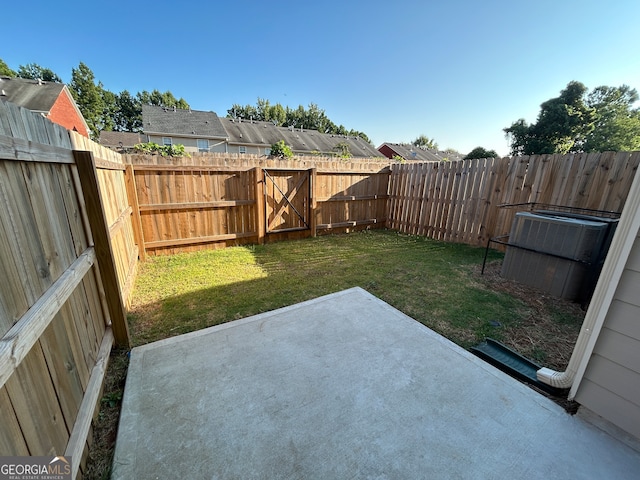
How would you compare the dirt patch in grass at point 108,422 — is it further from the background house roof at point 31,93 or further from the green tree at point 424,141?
the green tree at point 424,141

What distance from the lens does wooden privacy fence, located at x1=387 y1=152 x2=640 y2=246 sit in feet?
13.1

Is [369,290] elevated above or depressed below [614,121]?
below

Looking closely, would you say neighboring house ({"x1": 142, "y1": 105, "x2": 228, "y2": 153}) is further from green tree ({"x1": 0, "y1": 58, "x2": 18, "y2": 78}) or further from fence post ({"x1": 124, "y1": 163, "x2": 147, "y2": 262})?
fence post ({"x1": 124, "y1": 163, "x2": 147, "y2": 262})

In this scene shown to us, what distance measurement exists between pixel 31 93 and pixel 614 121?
45544 mm

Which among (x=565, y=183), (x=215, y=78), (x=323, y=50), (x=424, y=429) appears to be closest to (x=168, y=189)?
(x=424, y=429)

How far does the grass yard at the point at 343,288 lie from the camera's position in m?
2.45

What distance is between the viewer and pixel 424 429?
149 cm

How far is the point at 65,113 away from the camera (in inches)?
680

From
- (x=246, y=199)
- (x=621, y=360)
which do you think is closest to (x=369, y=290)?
(x=621, y=360)

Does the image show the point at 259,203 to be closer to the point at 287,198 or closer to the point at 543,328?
the point at 287,198

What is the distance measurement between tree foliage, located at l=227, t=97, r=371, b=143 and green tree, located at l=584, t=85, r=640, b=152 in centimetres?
2771

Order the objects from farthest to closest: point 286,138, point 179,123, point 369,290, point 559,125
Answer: point 286,138 < point 179,123 < point 559,125 < point 369,290

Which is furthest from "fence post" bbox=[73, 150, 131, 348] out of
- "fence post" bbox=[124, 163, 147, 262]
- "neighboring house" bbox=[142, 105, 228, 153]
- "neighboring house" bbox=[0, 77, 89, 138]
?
"neighboring house" bbox=[142, 105, 228, 153]

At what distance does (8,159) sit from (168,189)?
4222 millimetres
